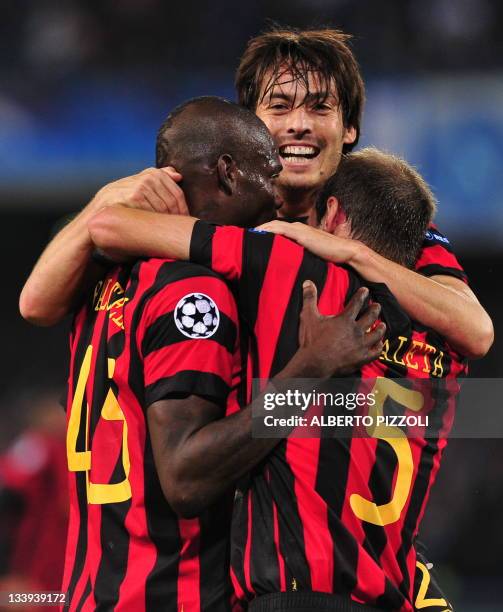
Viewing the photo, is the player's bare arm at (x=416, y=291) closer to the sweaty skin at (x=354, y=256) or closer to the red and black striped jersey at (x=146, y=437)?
the sweaty skin at (x=354, y=256)

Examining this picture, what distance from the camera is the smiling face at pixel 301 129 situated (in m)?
3.65

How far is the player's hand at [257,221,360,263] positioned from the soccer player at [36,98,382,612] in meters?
0.15

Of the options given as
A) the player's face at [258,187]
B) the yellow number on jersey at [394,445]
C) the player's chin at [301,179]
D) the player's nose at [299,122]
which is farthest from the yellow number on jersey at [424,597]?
the player's nose at [299,122]

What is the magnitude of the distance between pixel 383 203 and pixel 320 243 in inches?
9.5

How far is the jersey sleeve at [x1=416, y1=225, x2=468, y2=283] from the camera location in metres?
2.93

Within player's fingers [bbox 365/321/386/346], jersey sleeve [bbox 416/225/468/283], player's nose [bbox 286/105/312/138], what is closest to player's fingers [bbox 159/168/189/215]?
player's fingers [bbox 365/321/386/346]

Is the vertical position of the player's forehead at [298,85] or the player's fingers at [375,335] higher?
the player's forehead at [298,85]

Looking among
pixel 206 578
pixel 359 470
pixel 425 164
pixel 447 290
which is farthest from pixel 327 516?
pixel 425 164

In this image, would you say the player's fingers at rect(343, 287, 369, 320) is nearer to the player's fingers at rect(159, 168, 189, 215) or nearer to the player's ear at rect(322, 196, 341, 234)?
the player's ear at rect(322, 196, 341, 234)

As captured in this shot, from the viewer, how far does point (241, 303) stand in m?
2.38

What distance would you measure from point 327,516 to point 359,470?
5.7 inches

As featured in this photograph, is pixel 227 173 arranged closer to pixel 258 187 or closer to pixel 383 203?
pixel 258 187

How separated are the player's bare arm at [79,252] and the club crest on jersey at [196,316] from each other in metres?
0.38

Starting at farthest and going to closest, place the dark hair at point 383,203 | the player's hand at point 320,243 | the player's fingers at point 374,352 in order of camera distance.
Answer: the dark hair at point 383,203
the player's hand at point 320,243
the player's fingers at point 374,352
